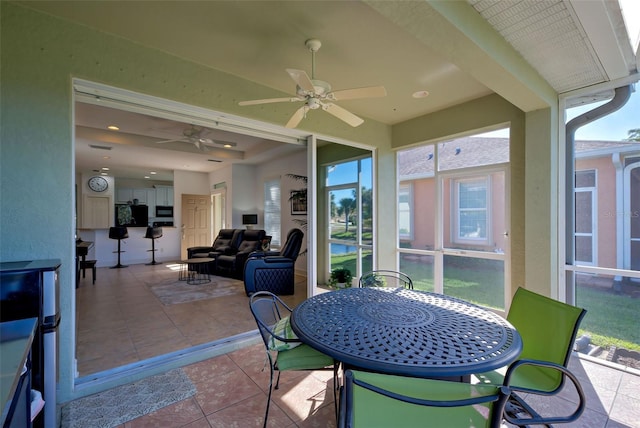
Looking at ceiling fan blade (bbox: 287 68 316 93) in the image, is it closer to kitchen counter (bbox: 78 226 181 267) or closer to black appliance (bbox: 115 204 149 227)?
kitchen counter (bbox: 78 226 181 267)

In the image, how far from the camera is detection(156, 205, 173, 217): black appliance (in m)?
9.41

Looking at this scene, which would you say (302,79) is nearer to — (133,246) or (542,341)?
(542,341)

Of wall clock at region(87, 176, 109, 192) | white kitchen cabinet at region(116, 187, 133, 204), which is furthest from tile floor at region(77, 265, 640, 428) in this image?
white kitchen cabinet at region(116, 187, 133, 204)

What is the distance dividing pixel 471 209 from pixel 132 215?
9710mm

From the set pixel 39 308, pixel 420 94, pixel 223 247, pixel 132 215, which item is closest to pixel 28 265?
pixel 39 308

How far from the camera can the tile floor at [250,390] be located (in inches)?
71.4

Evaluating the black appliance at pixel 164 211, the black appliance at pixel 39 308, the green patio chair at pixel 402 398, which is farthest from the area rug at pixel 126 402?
the black appliance at pixel 164 211

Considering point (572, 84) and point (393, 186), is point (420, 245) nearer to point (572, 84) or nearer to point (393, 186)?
point (393, 186)

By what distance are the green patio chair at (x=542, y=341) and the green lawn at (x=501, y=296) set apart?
1718 millimetres

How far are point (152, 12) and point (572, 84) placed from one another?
3761 millimetres

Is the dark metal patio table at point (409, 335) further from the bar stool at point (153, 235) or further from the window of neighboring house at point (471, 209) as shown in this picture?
the bar stool at point (153, 235)

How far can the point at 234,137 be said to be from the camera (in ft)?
18.3

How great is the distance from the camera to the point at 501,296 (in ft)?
11.2

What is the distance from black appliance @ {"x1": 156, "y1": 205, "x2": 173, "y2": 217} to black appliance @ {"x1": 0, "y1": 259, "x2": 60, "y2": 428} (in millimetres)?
8405
